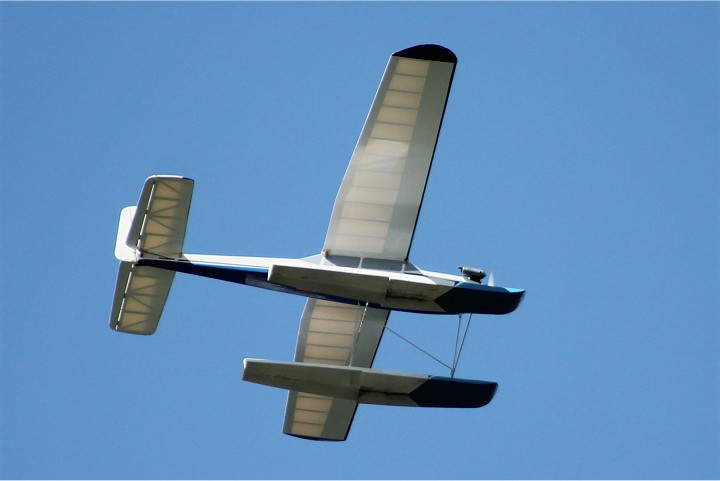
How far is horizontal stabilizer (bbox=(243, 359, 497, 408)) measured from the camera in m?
26.7

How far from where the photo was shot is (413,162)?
2675 cm

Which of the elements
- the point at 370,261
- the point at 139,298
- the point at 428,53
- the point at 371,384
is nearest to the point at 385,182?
the point at 370,261

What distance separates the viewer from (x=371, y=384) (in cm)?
2741

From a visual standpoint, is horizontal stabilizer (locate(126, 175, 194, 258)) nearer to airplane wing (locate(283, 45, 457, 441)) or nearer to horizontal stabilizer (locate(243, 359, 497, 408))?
horizontal stabilizer (locate(243, 359, 497, 408))

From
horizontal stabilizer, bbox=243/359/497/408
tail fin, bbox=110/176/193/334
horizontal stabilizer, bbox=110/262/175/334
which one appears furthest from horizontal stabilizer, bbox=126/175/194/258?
horizontal stabilizer, bbox=243/359/497/408

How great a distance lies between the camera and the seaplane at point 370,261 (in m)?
26.1

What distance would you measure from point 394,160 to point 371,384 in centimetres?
421

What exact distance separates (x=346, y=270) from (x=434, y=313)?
2.16m

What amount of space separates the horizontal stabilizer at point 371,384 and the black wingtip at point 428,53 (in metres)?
5.84

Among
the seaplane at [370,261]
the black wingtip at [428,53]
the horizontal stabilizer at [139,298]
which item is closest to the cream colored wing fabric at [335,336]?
the seaplane at [370,261]

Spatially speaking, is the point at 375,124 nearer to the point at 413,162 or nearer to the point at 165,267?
the point at 413,162

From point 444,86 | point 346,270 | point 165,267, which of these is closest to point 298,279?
point 346,270

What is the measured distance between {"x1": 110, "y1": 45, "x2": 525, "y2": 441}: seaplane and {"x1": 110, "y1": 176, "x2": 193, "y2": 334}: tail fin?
19mm

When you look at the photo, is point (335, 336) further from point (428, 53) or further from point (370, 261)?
point (428, 53)
